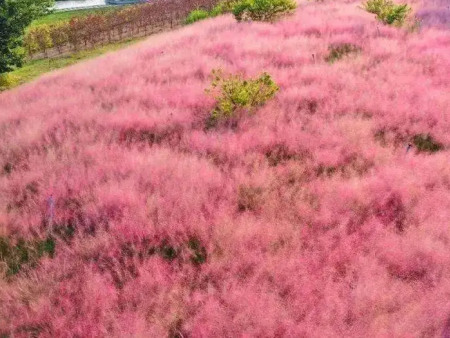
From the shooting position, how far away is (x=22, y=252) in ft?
14.2

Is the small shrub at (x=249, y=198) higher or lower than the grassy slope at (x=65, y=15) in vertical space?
lower

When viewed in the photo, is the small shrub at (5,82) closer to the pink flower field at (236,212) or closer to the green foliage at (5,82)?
the green foliage at (5,82)

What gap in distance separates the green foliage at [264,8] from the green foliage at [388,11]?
2.83 m

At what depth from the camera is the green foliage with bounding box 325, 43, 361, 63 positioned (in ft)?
31.1

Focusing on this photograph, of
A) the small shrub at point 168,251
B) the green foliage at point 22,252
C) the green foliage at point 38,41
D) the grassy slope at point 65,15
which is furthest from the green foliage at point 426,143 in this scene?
the grassy slope at point 65,15

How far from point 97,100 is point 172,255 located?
558 centimetres

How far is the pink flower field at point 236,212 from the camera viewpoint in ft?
10.9

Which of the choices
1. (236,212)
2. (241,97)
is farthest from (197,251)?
(241,97)

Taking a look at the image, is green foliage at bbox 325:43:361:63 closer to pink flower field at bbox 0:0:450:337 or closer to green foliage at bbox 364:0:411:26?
pink flower field at bbox 0:0:450:337

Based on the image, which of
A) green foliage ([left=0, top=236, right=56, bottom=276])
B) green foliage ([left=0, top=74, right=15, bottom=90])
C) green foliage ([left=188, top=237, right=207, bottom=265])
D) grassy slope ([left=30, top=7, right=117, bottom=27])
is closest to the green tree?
green foliage ([left=0, top=74, right=15, bottom=90])

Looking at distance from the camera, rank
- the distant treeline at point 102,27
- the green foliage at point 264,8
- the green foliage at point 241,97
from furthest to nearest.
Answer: the distant treeline at point 102,27, the green foliage at point 264,8, the green foliage at point 241,97

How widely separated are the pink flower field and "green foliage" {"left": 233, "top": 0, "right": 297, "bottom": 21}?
6491 mm

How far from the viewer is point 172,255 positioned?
13.2 feet

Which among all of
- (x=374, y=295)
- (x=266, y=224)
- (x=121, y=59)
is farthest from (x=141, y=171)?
(x=121, y=59)
